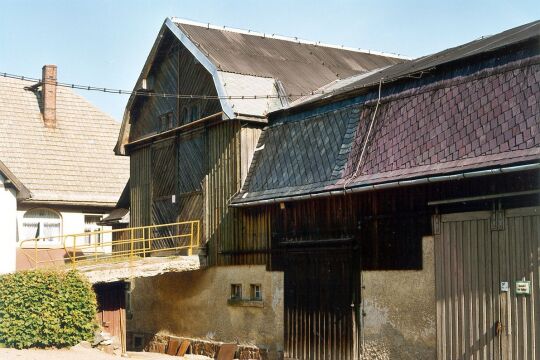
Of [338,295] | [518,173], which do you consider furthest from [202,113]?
[518,173]

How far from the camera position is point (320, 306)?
1852 centimetres

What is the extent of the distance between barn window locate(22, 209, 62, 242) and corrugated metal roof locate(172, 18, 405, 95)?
11.2m

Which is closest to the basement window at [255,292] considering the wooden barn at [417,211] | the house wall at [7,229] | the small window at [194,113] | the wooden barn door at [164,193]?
the wooden barn at [417,211]

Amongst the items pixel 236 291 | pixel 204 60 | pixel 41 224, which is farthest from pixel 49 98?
pixel 236 291

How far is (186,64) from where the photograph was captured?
24.4 meters

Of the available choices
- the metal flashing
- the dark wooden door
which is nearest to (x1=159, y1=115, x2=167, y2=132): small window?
the metal flashing

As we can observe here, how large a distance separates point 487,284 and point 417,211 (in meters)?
2.21

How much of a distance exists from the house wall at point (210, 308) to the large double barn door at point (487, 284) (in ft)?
19.1

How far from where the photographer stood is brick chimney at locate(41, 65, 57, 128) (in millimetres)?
35312

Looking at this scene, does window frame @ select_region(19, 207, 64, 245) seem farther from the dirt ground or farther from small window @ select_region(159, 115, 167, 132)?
the dirt ground

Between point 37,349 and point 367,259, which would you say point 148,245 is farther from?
point 367,259

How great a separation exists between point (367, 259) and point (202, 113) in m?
8.27

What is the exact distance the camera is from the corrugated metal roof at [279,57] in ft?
76.3

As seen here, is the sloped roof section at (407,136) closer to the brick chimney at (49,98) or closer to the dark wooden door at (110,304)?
the dark wooden door at (110,304)
